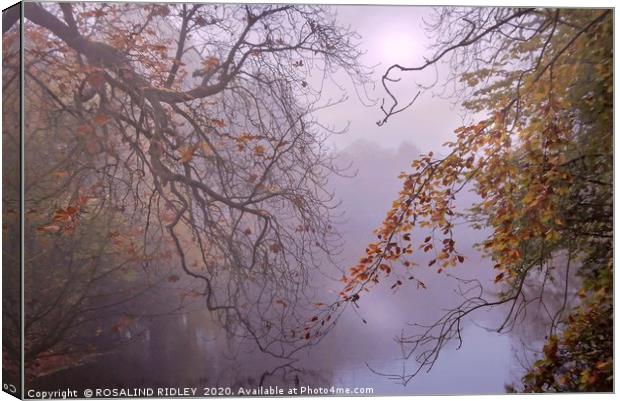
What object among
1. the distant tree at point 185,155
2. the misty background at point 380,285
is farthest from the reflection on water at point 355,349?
the distant tree at point 185,155

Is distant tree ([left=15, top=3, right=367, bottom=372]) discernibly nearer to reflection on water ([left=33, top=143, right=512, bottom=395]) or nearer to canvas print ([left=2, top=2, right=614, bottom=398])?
canvas print ([left=2, top=2, right=614, bottom=398])

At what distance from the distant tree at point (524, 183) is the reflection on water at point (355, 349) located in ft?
0.27

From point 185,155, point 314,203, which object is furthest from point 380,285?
point 185,155

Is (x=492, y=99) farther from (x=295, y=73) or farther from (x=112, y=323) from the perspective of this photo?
(x=112, y=323)

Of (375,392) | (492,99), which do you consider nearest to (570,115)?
(492,99)

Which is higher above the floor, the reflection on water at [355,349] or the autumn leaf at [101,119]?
the autumn leaf at [101,119]

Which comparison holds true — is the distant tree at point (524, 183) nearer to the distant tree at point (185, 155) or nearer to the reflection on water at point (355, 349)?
the reflection on water at point (355, 349)

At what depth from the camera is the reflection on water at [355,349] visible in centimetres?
456

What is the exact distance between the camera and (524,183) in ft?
15.4

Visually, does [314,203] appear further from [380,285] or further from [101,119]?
[101,119]

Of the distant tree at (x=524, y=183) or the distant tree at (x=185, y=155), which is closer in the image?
the distant tree at (x=185, y=155)

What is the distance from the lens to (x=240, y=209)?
15.3ft

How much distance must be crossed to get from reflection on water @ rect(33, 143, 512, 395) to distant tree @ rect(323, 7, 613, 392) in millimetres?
81

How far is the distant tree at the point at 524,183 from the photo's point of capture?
4.66 m
